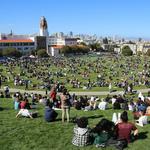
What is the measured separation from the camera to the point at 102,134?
35.6 ft

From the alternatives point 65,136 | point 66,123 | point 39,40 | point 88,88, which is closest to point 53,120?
point 66,123

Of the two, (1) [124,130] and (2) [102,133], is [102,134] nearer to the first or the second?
(2) [102,133]

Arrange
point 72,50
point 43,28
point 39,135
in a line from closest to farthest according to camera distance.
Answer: point 39,135 → point 72,50 → point 43,28

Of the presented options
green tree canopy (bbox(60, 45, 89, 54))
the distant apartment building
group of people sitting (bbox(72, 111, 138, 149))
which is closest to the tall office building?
the distant apartment building

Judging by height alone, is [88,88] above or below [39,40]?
below

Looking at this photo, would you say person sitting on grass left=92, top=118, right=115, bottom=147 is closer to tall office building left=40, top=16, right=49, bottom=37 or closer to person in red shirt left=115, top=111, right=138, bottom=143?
person in red shirt left=115, top=111, right=138, bottom=143

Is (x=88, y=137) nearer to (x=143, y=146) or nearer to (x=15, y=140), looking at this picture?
(x=143, y=146)

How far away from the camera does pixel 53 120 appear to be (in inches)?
541

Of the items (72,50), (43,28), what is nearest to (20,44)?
(72,50)

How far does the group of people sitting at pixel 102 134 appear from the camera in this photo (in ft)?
35.6

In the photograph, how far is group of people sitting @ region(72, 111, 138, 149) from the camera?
10.9 metres

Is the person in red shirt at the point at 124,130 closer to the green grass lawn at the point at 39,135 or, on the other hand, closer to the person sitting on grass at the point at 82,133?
the green grass lawn at the point at 39,135

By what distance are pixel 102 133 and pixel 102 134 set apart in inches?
1.2

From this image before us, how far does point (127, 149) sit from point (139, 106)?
18.3 feet
